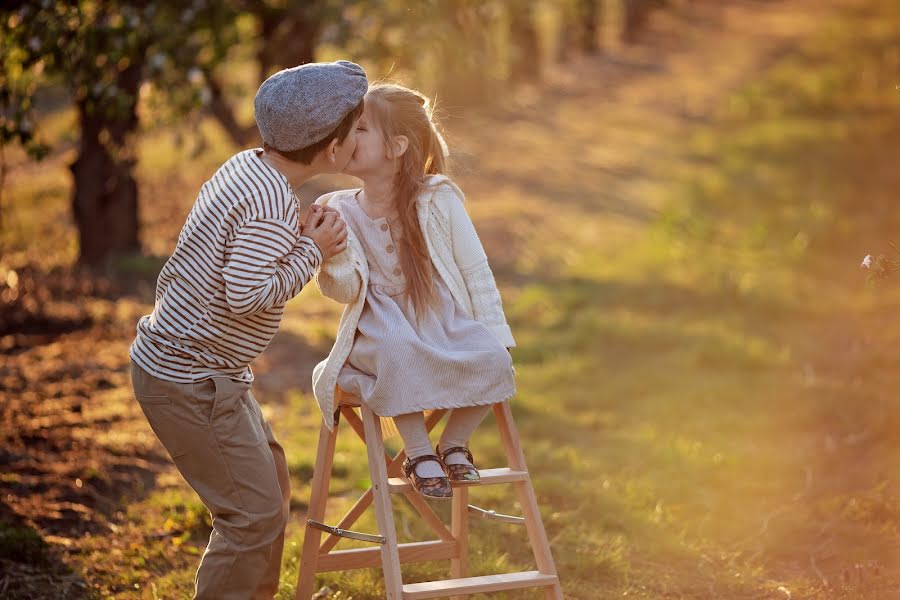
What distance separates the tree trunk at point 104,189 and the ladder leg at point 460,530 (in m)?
5.65

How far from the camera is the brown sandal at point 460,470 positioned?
334cm

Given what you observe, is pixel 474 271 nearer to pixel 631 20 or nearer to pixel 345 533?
pixel 345 533

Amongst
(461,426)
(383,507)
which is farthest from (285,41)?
(383,507)

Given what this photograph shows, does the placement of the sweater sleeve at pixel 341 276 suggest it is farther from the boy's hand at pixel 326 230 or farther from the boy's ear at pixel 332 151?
the boy's ear at pixel 332 151

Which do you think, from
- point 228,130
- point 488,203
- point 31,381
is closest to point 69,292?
point 31,381

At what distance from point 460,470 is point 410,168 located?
39.4 inches

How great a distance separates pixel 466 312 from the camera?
3.51m

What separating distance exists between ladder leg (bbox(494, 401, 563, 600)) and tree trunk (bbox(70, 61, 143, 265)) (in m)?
5.83

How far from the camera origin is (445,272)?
3510 millimetres

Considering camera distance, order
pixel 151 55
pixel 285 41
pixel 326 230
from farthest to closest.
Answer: pixel 285 41
pixel 151 55
pixel 326 230

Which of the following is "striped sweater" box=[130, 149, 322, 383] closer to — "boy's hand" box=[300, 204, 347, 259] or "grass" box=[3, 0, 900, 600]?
"boy's hand" box=[300, 204, 347, 259]

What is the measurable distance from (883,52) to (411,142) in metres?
20.5

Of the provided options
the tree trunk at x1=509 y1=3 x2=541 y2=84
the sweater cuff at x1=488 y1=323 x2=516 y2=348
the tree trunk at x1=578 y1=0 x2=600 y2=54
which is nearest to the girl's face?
the sweater cuff at x1=488 y1=323 x2=516 y2=348

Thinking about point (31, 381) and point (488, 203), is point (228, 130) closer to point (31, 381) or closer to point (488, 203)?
point (488, 203)
